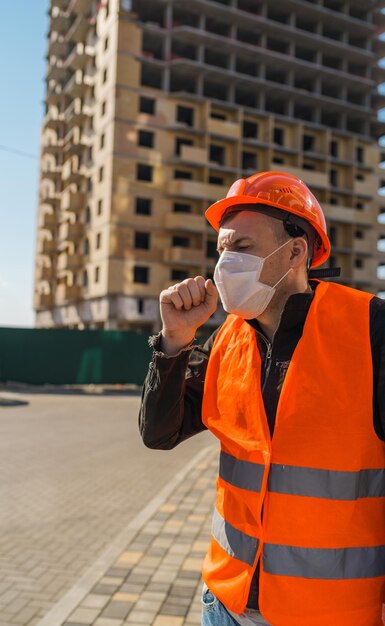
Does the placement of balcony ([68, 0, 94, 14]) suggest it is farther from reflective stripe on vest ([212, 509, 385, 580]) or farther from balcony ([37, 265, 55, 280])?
reflective stripe on vest ([212, 509, 385, 580])

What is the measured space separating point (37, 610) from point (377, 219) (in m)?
50.7

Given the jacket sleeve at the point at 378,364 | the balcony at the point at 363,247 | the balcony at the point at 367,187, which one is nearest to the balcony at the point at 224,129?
the balcony at the point at 367,187

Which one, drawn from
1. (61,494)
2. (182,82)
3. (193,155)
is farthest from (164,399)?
(182,82)

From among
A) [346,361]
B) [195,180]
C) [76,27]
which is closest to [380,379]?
[346,361]

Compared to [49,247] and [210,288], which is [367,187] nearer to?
[49,247]

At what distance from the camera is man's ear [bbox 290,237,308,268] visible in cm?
205

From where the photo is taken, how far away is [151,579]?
15.0 ft

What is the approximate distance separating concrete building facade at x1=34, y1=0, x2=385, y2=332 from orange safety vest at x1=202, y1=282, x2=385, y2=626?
37.5 m

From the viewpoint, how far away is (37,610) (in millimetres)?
4152

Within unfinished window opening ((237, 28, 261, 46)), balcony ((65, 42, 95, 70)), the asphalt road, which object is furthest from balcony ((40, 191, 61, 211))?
the asphalt road

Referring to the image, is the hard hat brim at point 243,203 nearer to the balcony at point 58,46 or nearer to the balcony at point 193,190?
the balcony at point 193,190

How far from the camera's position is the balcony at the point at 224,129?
43031 millimetres

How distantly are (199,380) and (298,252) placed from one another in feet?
2.09

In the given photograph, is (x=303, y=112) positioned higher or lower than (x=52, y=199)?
higher
